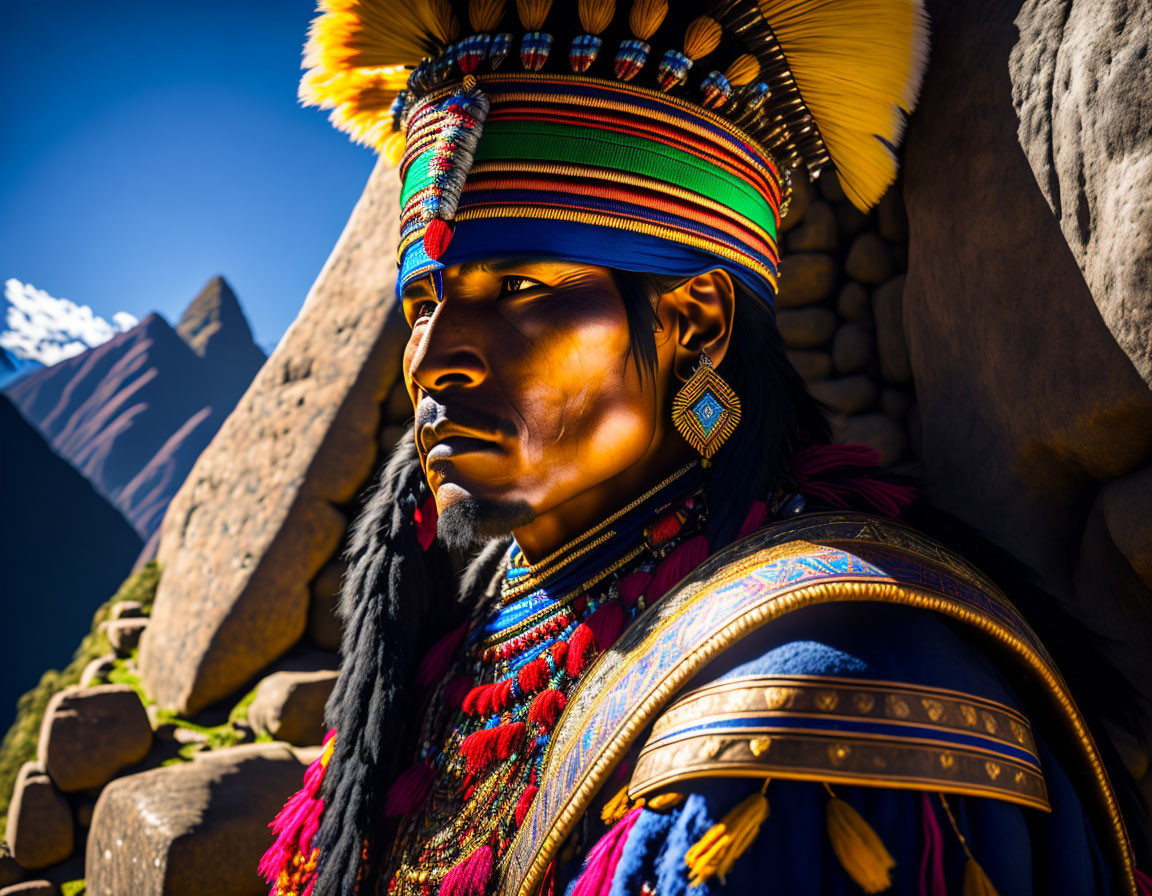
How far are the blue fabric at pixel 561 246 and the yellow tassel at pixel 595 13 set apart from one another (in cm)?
37

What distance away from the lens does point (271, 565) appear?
3512 mm

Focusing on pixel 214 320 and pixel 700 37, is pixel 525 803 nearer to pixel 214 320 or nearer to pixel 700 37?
pixel 700 37

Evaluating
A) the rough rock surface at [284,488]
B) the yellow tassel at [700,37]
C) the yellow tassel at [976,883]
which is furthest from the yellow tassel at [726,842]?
the rough rock surface at [284,488]

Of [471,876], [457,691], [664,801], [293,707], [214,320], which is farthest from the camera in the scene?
[214,320]

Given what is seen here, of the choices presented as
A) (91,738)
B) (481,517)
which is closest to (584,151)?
(481,517)

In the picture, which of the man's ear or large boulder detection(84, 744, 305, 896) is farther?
large boulder detection(84, 744, 305, 896)

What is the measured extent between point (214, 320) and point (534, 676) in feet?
52.7

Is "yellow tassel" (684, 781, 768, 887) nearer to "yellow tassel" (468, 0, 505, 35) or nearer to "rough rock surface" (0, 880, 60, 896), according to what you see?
"yellow tassel" (468, 0, 505, 35)

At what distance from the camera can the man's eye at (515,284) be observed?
1.48m

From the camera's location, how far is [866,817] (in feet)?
3.17

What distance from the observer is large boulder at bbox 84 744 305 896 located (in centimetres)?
248

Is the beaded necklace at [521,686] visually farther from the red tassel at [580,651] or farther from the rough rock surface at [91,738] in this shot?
the rough rock surface at [91,738]

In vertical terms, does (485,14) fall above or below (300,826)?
above

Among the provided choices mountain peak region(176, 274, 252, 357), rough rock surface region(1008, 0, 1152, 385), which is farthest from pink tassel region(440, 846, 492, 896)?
mountain peak region(176, 274, 252, 357)
